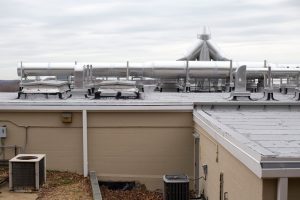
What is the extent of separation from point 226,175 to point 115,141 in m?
4.92

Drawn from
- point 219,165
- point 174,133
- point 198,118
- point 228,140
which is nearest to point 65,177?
point 174,133

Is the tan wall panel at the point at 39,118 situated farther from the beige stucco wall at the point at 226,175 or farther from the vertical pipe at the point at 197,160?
the beige stucco wall at the point at 226,175

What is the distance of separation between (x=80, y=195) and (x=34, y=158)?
1.40 m

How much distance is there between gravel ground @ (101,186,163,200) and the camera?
10.6 meters

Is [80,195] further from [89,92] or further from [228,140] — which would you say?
[89,92]

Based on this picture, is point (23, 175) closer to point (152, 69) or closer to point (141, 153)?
point (141, 153)

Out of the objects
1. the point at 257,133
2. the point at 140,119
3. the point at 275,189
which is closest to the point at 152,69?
the point at 140,119

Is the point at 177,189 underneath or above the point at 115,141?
underneath

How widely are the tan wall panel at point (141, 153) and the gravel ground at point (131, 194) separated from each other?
17.9 inches

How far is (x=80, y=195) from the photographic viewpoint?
961 centimetres

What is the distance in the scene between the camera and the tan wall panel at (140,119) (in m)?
11.4

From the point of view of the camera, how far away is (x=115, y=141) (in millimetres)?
11711

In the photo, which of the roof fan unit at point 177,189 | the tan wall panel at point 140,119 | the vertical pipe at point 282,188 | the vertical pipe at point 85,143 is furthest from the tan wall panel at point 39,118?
the vertical pipe at point 282,188

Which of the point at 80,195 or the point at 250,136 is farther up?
the point at 250,136
